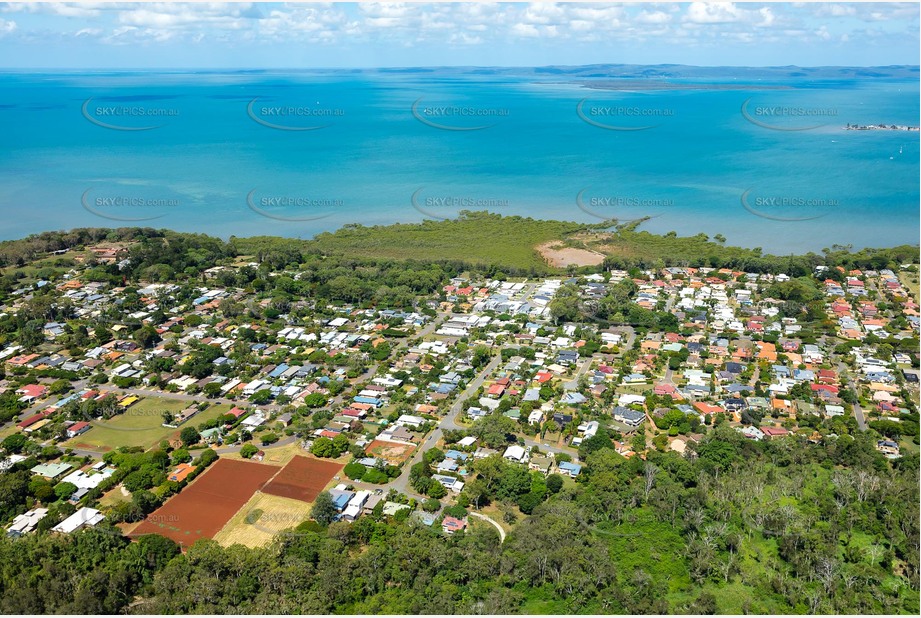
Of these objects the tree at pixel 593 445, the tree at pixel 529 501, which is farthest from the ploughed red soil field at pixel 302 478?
the tree at pixel 593 445

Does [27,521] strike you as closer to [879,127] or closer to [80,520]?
[80,520]

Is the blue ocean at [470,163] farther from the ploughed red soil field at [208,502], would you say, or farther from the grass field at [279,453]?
the ploughed red soil field at [208,502]

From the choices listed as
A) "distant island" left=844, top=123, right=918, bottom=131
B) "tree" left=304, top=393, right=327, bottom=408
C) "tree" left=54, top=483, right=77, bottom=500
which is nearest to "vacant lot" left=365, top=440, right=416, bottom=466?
"tree" left=304, top=393, right=327, bottom=408

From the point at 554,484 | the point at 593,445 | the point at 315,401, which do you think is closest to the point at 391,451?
the point at 315,401

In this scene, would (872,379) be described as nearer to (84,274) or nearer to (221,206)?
(84,274)

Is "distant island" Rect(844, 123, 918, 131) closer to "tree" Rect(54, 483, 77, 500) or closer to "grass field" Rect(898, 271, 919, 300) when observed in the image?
"grass field" Rect(898, 271, 919, 300)

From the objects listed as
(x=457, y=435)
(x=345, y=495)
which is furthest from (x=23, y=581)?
(x=457, y=435)

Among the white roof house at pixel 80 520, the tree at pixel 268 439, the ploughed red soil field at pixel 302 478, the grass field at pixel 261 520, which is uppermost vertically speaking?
the white roof house at pixel 80 520
